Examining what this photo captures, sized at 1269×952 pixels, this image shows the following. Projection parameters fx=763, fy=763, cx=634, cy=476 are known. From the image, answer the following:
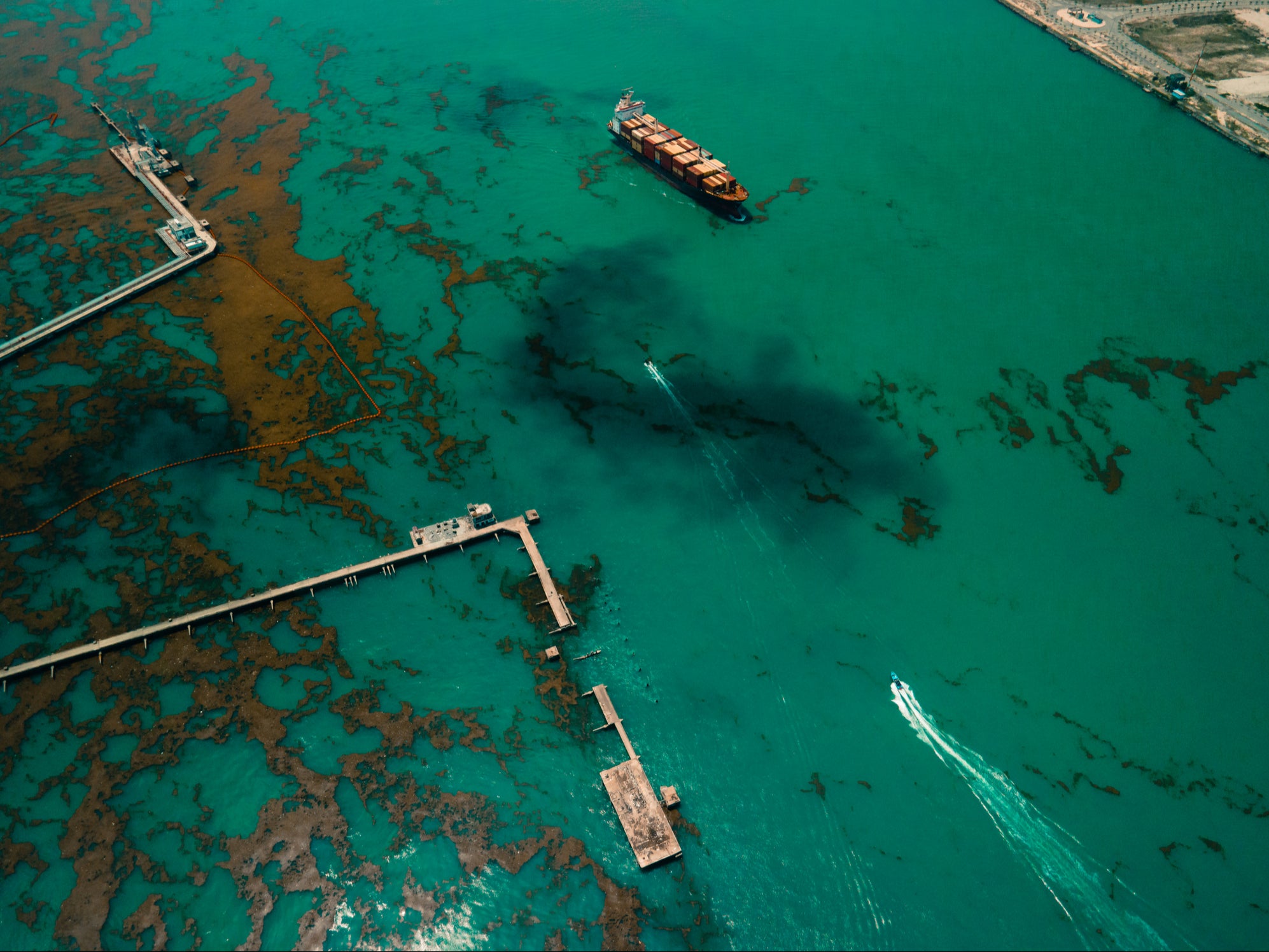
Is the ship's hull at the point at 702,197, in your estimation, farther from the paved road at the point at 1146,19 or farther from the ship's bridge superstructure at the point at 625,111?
the paved road at the point at 1146,19

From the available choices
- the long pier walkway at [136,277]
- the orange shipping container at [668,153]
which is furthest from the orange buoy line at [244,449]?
the orange shipping container at [668,153]

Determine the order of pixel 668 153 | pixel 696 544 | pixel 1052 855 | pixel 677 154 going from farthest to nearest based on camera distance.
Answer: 1. pixel 668 153
2. pixel 677 154
3. pixel 696 544
4. pixel 1052 855

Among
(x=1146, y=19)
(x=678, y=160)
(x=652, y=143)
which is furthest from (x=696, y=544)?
(x=1146, y=19)

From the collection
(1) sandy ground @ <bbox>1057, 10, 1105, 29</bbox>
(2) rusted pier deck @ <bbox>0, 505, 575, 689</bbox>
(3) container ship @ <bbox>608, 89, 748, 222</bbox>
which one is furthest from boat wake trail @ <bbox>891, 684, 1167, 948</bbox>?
(1) sandy ground @ <bbox>1057, 10, 1105, 29</bbox>

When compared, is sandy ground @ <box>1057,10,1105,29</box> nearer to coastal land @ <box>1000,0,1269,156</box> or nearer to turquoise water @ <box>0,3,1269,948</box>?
coastal land @ <box>1000,0,1269,156</box>

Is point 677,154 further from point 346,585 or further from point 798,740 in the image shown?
point 798,740

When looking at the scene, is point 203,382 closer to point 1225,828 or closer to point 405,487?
point 405,487
